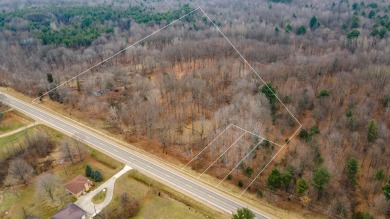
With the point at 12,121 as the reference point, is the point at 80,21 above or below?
above

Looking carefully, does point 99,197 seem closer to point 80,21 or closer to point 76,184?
point 76,184

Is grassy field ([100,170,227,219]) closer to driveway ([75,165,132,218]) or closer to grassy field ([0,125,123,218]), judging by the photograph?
driveway ([75,165,132,218])

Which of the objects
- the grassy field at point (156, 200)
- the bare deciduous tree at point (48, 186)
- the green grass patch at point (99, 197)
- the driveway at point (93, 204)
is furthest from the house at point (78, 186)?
the grassy field at point (156, 200)

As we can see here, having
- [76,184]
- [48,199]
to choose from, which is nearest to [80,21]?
[76,184]

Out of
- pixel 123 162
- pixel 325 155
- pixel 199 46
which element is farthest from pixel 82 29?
pixel 325 155

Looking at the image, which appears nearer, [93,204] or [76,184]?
[93,204]

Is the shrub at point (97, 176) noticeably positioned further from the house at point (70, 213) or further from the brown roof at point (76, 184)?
the house at point (70, 213)

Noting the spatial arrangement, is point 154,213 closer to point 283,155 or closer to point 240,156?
point 240,156
